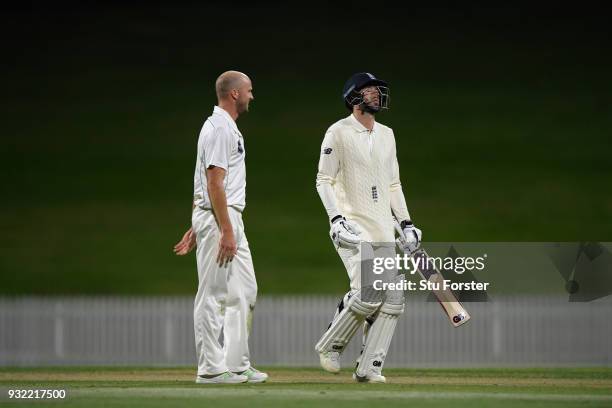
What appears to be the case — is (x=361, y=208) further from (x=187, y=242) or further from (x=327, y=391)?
(x=327, y=391)

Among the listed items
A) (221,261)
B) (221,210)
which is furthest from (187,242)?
(221,210)

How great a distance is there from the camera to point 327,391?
7.78 metres

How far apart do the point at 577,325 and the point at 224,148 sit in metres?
13.9

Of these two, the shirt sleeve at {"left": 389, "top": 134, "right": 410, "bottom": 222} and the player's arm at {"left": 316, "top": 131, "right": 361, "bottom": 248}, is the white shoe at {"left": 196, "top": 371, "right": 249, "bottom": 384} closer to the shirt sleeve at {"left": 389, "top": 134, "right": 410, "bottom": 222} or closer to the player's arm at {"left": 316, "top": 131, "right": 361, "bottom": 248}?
the player's arm at {"left": 316, "top": 131, "right": 361, "bottom": 248}

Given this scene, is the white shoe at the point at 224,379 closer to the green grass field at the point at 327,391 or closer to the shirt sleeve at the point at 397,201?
the green grass field at the point at 327,391

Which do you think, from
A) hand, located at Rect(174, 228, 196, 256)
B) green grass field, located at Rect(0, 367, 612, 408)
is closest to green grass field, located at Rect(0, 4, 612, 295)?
green grass field, located at Rect(0, 367, 612, 408)

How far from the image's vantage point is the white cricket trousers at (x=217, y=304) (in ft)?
27.4

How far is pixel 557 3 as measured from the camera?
120ft

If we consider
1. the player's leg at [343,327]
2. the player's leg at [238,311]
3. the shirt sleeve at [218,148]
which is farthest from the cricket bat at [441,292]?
the shirt sleeve at [218,148]

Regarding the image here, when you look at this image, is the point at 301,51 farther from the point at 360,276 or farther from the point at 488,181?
the point at 360,276

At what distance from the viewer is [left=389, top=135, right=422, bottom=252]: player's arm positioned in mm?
9227

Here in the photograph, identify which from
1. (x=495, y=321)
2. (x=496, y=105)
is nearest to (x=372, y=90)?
(x=495, y=321)

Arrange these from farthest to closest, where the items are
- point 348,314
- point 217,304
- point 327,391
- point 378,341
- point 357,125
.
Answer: point 357,125 < point 348,314 < point 378,341 < point 217,304 < point 327,391

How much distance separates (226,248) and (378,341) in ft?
4.82
